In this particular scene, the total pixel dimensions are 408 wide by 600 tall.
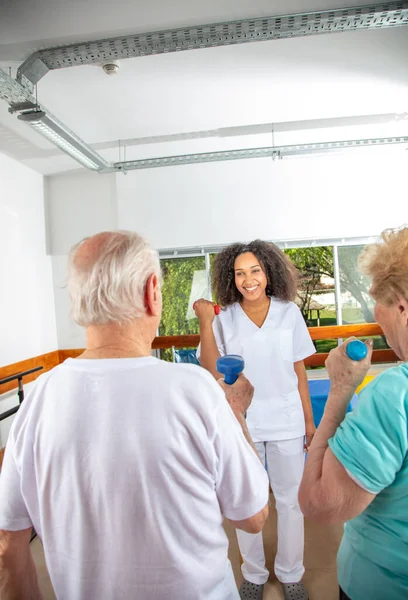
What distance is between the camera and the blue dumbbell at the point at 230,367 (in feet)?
3.37

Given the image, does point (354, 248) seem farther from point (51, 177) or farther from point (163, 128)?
point (51, 177)

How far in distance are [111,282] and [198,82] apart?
2629mm

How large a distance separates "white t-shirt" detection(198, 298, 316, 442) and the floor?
734mm

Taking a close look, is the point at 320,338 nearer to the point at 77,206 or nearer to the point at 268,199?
the point at 268,199

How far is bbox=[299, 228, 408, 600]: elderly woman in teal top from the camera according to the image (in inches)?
29.7

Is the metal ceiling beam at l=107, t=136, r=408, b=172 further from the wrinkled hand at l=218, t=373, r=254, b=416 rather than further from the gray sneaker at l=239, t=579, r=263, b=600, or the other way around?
the gray sneaker at l=239, t=579, r=263, b=600

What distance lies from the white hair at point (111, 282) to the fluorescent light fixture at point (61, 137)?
2.31 metres

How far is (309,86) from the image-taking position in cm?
304

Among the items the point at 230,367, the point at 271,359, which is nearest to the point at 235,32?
the point at 271,359

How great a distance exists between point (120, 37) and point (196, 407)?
2.21 m

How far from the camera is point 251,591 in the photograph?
1803 millimetres

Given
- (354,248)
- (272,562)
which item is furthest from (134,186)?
(272,562)

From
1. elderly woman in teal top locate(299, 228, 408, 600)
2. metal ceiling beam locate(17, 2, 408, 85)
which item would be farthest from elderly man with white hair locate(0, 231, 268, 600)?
metal ceiling beam locate(17, 2, 408, 85)

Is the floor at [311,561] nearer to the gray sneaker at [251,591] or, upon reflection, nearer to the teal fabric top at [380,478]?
the gray sneaker at [251,591]
